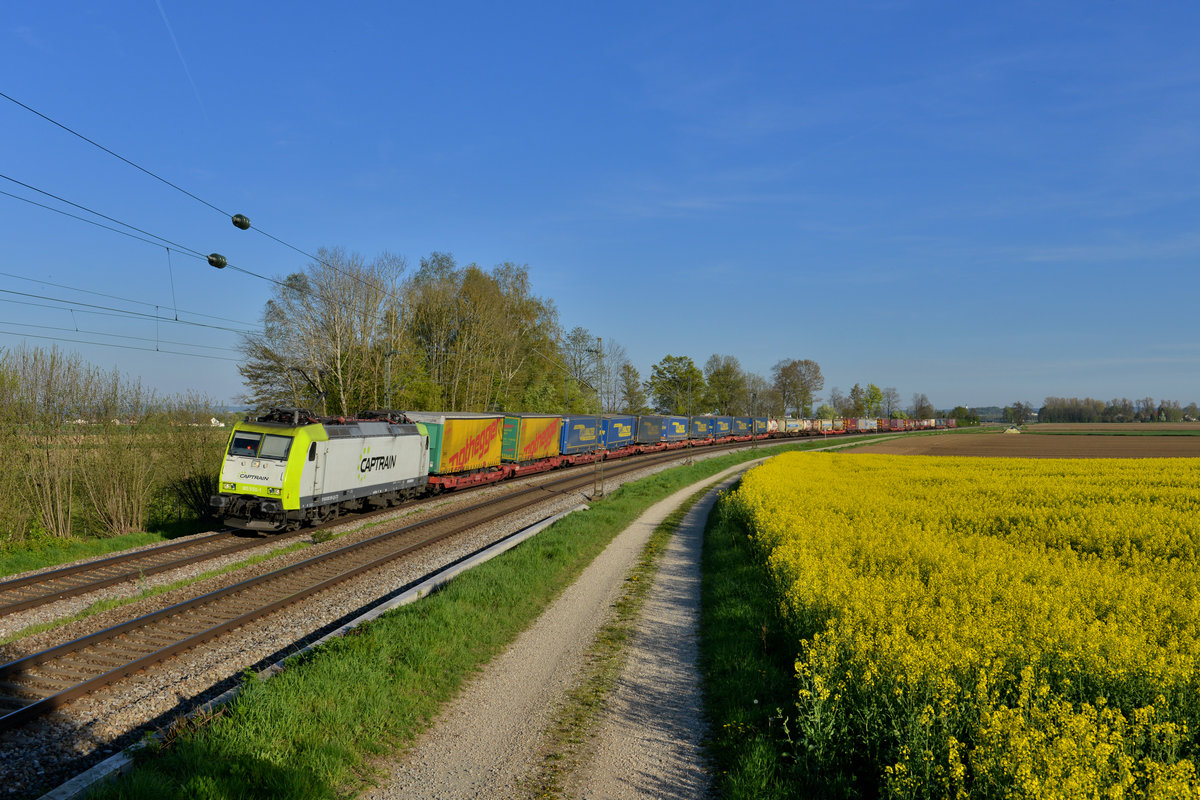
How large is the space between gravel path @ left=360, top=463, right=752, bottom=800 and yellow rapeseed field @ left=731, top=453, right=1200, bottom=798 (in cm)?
150

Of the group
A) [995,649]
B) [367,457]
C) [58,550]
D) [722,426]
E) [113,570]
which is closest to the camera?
[995,649]

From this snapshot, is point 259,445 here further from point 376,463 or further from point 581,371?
point 581,371

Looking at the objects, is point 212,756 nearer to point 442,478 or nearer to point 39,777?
point 39,777

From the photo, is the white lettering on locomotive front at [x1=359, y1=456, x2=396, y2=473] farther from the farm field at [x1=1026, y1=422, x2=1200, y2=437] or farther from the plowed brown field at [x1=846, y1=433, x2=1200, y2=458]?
the farm field at [x1=1026, y1=422, x2=1200, y2=437]

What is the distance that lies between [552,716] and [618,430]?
44569 millimetres

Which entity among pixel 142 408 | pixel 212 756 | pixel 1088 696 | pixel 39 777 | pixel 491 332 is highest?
pixel 491 332

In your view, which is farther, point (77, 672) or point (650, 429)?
point (650, 429)

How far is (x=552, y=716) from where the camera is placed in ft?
26.5

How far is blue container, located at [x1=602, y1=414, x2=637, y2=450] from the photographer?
165 ft

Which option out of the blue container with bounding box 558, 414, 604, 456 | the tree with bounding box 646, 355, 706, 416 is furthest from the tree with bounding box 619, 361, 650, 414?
the blue container with bounding box 558, 414, 604, 456

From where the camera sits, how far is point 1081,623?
327 inches

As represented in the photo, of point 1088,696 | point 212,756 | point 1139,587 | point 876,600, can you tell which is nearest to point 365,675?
point 212,756

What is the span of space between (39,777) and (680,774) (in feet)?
22.5

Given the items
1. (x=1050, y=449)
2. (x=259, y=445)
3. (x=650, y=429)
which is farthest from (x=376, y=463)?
(x=1050, y=449)
